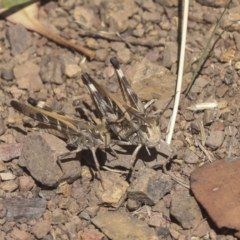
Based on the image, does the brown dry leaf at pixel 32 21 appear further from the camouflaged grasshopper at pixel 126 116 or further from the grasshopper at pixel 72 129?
the grasshopper at pixel 72 129

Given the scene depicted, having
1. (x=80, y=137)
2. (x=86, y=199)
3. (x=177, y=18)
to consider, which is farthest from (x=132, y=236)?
(x=177, y=18)

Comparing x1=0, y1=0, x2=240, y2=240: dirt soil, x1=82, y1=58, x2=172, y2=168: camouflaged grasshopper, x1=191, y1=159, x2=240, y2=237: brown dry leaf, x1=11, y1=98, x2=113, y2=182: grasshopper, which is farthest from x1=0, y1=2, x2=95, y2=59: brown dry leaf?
x1=191, y1=159, x2=240, y2=237: brown dry leaf

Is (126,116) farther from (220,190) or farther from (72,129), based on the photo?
(220,190)

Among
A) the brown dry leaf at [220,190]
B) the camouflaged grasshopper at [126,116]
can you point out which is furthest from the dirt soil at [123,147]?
the camouflaged grasshopper at [126,116]

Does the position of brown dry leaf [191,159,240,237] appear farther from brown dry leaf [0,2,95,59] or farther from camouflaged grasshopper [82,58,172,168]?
brown dry leaf [0,2,95,59]

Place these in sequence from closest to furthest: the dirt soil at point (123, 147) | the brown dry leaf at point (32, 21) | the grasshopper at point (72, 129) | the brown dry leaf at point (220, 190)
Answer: the brown dry leaf at point (220, 190) < the dirt soil at point (123, 147) < the grasshopper at point (72, 129) < the brown dry leaf at point (32, 21)
